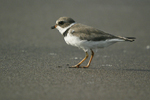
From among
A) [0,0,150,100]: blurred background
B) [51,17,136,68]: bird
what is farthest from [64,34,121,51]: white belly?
[0,0,150,100]: blurred background

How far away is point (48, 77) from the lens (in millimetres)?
4570

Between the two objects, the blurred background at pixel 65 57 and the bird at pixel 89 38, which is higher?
the bird at pixel 89 38

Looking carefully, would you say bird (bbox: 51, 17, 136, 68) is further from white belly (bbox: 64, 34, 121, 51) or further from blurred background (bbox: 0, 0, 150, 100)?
blurred background (bbox: 0, 0, 150, 100)

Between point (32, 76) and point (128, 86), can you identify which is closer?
point (128, 86)

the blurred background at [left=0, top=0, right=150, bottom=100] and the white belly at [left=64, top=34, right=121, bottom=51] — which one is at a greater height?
the white belly at [left=64, top=34, right=121, bottom=51]

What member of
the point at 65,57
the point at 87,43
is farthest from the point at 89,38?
the point at 65,57

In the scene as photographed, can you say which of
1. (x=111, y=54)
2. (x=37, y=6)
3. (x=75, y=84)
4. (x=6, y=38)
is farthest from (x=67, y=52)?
(x=37, y=6)

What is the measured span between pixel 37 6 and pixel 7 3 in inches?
74.9

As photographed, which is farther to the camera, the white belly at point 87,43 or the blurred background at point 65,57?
the white belly at point 87,43

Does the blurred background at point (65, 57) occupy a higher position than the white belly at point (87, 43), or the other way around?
the white belly at point (87, 43)

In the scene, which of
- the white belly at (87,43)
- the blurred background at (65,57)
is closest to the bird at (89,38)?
the white belly at (87,43)

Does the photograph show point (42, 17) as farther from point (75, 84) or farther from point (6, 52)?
point (75, 84)

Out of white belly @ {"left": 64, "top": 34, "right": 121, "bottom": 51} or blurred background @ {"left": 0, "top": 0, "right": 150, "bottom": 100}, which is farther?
white belly @ {"left": 64, "top": 34, "right": 121, "bottom": 51}

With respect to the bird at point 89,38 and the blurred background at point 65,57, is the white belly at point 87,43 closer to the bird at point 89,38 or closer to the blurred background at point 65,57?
the bird at point 89,38
